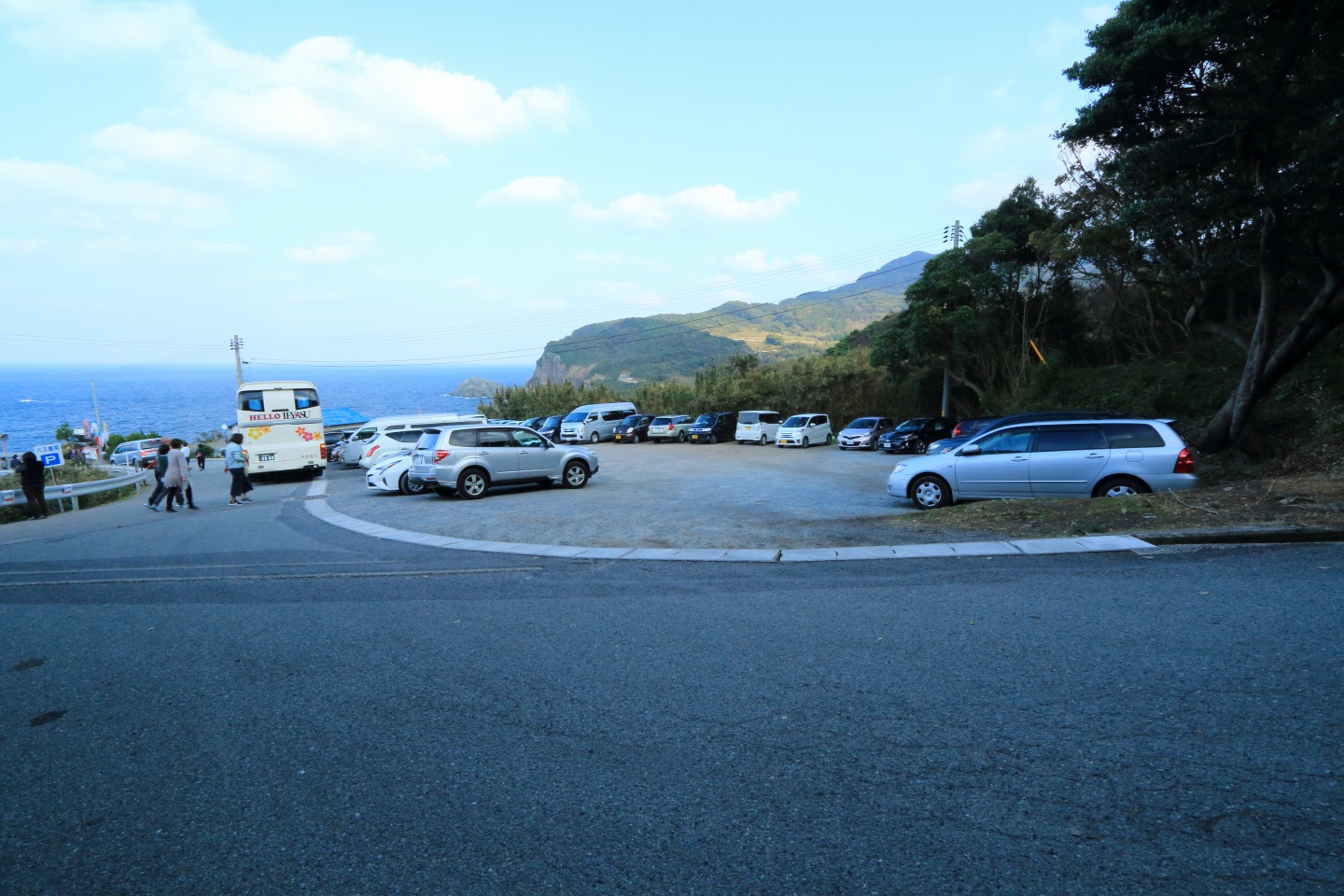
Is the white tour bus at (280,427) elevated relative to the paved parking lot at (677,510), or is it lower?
elevated

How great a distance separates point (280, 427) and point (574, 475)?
1313 centimetres

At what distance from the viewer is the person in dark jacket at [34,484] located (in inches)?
687

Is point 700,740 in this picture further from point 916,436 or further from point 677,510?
point 916,436

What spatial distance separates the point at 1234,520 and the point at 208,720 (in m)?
9.94

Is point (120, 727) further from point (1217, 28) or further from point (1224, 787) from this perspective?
point (1217, 28)

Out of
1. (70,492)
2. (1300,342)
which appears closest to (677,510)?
(1300,342)

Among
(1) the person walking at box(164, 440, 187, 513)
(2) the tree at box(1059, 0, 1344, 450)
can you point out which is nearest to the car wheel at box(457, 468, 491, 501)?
(1) the person walking at box(164, 440, 187, 513)

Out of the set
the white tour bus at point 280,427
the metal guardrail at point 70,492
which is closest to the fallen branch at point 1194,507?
the metal guardrail at point 70,492

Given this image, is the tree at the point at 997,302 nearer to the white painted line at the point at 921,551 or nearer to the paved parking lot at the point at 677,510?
the paved parking lot at the point at 677,510

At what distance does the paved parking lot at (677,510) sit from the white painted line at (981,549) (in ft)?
1.68

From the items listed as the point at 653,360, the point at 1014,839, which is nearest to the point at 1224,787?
the point at 1014,839

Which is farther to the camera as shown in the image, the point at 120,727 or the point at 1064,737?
the point at 120,727

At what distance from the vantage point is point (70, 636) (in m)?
6.16

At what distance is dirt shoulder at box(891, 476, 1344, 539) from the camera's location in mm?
8414
